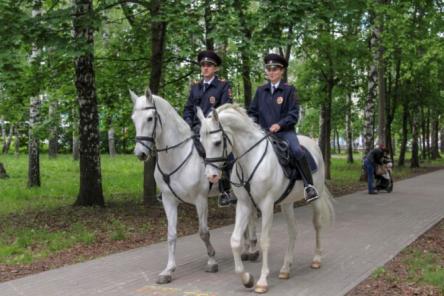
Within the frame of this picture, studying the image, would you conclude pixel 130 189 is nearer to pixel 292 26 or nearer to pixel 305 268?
pixel 292 26

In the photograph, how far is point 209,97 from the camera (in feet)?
27.8

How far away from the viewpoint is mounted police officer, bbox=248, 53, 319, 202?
7.75 meters

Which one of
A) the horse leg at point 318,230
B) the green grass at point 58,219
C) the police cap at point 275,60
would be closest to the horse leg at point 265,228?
the horse leg at point 318,230

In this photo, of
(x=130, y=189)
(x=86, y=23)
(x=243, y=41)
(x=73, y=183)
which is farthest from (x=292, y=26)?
(x=73, y=183)

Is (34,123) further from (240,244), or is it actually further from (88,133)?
(240,244)

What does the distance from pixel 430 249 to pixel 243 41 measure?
17.3 ft

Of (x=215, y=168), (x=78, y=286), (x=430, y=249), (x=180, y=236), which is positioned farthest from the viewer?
(x=180, y=236)

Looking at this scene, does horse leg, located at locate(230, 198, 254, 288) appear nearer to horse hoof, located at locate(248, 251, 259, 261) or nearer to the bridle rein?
the bridle rein

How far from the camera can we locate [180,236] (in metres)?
11.2

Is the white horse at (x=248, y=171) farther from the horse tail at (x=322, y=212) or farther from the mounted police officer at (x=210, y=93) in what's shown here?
the horse tail at (x=322, y=212)

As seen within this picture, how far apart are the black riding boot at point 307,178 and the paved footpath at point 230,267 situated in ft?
3.71

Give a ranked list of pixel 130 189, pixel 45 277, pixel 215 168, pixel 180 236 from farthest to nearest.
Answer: pixel 130 189 < pixel 180 236 < pixel 45 277 < pixel 215 168

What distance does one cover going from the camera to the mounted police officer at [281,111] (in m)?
7.75

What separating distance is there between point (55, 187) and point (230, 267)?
1227cm
